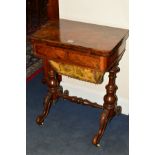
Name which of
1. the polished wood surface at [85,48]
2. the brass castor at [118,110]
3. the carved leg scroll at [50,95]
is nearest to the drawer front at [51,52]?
the polished wood surface at [85,48]

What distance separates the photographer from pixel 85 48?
2539 mm

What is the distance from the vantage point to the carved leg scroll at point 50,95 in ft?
10.4

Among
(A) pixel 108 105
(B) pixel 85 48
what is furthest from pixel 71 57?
(A) pixel 108 105

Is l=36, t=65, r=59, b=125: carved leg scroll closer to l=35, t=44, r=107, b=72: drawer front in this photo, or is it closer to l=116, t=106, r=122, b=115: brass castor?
l=35, t=44, r=107, b=72: drawer front

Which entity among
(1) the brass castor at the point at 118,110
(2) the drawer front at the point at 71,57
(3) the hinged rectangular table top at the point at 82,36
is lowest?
(1) the brass castor at the point at 118,110

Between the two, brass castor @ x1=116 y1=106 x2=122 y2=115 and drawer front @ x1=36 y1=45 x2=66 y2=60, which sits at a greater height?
drawer front @ x1=36 y1=45 x2=66 y2=60

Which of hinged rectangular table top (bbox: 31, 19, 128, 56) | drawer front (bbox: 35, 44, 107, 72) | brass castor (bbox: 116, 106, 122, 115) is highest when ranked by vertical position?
hinged rectangular table top (bbox: 31, 19, 128, 56)

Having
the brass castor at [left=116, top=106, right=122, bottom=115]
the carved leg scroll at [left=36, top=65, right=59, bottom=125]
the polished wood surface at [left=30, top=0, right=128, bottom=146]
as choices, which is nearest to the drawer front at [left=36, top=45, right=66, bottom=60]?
the polished wood surface at [left=30, top=0, right=128, bottom=146]

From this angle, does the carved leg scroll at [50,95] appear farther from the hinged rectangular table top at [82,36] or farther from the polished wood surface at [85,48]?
the hinged rectangular table top at [82,36]

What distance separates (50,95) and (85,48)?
0.85m

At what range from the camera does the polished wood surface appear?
254cm
